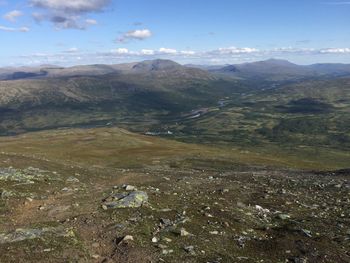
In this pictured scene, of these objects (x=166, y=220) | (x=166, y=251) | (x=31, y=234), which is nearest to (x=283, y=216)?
(x=166, y=220)

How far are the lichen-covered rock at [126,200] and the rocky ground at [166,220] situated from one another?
78 millimetres

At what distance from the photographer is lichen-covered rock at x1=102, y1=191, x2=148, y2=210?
31375 mm

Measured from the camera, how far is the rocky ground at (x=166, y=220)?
23.5m

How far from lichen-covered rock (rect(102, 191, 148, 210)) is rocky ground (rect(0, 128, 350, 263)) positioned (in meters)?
0.08

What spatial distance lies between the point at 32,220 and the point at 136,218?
7.05 metres

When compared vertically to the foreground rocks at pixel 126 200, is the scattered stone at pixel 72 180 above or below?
below

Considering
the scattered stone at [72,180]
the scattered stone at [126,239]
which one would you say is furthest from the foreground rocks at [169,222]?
the scattered stone at [72,180]

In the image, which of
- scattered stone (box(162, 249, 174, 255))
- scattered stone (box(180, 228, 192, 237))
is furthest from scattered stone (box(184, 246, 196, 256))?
scattered stone (box(180, 228, 192, 237))

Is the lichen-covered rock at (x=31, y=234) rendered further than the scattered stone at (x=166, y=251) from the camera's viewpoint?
Yes

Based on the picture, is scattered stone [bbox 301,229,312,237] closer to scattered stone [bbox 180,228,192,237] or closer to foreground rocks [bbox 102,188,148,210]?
scattered stone [bbox 180,228,192,237]

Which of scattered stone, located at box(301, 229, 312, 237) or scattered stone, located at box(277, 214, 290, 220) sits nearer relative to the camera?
scattered stone, located at box(301, 229, 312, 237)

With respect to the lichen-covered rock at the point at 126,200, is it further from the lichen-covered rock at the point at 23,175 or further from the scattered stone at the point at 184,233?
the lichen-covered rock at the point at 23,175

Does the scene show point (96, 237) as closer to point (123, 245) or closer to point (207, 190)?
point (123, 245)

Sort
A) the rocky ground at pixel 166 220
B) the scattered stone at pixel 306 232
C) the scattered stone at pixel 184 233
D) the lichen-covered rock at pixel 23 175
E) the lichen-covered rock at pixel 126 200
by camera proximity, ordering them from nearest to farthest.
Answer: the rocky ground at pixel 166 220 < the scattered stone at pixel 184 233 < the scattered stone at pixel 306 232 < the lichen-covered rock at pixel 126 200 < the lichen-covered rock at pixel 23 175
